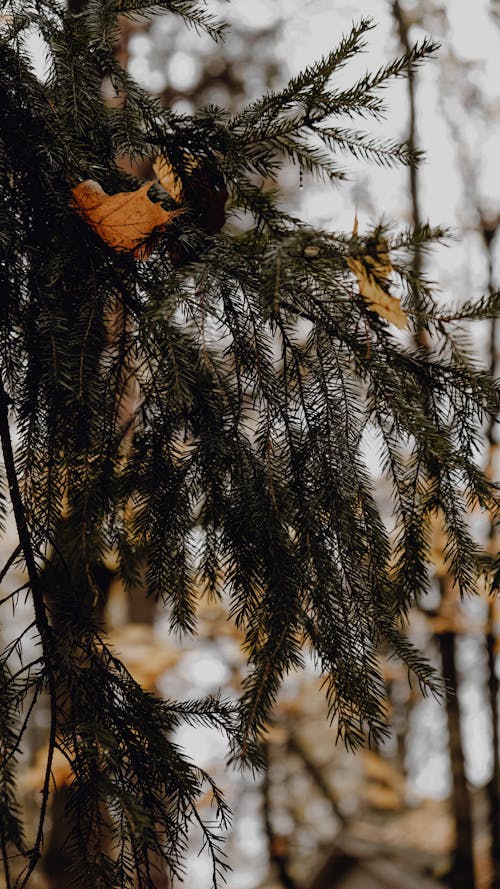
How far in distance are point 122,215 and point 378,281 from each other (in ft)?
1.09

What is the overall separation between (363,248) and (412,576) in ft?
1.35

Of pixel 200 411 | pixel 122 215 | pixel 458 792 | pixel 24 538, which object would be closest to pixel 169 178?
pixel 122 215

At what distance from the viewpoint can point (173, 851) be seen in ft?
2.72

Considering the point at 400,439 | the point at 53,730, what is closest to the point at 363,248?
the point at 400,439

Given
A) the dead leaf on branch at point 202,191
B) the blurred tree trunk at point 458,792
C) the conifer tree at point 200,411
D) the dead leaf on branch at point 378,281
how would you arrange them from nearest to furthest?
1. the dead leaf on branch at point 378,281
2. the conifer tree at point 200,411
3. the dead leaf on branch at point 202,191
4. the blurred tree trunk at point 458,792

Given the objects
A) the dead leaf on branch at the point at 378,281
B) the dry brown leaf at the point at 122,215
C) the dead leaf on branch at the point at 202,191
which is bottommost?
the dead leaf on branch at the point at 378,281

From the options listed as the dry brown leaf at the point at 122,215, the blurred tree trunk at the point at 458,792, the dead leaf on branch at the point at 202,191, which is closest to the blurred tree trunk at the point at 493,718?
the blurred tree trunk at the point at 458,792

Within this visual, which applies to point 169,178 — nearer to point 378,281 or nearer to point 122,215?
point 122,215

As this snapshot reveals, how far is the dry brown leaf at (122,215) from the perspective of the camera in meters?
0.80

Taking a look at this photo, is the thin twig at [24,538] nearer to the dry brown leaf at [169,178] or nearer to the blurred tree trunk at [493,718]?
the dry brown leaf at [169,178]

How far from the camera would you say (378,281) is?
672 mm

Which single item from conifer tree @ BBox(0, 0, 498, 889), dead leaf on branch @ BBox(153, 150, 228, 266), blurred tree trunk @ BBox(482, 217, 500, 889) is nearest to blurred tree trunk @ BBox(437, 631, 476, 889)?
blurred tree trunk @ BBox(482, 217, 500, 889)

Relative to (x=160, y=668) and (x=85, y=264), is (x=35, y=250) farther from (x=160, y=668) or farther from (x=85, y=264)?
(x=160, y=668)

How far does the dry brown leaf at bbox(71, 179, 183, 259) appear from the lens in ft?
2.64
